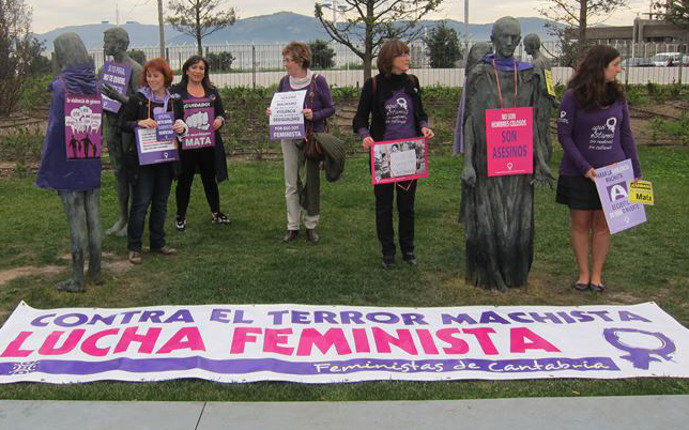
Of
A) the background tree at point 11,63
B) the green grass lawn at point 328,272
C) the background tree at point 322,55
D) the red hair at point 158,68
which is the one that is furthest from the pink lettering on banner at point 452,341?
the background tree at point 322,55

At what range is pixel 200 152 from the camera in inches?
313

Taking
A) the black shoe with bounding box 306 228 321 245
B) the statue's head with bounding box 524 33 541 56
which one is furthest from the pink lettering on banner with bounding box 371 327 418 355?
the statue's head with bounding box 524 33 541 56

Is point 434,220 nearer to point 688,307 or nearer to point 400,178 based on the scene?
point 400,178

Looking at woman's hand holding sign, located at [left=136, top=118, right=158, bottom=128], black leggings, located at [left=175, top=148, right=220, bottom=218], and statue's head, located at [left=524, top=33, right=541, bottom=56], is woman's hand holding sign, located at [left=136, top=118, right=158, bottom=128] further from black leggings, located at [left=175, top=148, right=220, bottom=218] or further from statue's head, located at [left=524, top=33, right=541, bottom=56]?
statue's head, located at [left=524, top=33, right=541, bottom=56]

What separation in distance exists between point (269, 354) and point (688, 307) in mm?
3266

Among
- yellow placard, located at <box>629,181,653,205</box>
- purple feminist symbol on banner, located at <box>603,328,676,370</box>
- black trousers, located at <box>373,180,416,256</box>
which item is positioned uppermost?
yellow placard, located at <box>629,181,653,205</box>

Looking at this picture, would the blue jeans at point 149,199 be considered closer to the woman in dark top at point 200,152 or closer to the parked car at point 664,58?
the woman in dark top at point 200,152

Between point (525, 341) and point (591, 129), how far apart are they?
6.34 ft

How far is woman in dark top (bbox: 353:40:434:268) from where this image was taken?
637 cm

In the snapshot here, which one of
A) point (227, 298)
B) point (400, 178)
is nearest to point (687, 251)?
point (400, 178)

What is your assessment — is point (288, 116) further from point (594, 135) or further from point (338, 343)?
point (338, 343)

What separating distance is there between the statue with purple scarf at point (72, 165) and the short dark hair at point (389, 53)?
2.36 metres

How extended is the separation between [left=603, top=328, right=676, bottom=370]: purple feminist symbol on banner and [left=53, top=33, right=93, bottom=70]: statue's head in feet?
13.8

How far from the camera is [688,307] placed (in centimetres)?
564
